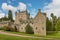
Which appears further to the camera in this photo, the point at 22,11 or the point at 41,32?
the point at 22,11

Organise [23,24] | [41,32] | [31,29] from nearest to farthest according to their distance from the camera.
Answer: [41,32]
[31,29]
[23,24]

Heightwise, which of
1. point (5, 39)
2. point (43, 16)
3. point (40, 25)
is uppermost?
point (43, 16)

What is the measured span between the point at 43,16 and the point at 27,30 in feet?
36.2

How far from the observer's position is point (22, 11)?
97375 millimetres

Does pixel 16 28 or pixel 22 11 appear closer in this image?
pixel 16 28

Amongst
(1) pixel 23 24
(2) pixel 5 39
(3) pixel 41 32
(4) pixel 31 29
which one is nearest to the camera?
(2) pixel 5 39

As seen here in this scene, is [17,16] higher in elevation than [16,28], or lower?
higher

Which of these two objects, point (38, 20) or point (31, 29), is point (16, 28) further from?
point (38, 20)

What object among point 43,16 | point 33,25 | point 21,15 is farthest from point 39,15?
point 21,15

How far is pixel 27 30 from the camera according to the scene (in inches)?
2746

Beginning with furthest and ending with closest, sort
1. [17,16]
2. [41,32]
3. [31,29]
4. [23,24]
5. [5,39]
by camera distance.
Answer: [17,16]
[23,24]
[31,29]
[41,32]
[5,39]

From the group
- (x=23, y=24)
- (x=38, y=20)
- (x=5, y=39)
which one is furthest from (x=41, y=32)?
(x=5, y=39)

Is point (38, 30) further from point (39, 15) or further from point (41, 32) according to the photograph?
point (39, 15)

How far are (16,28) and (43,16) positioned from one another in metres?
22.2
